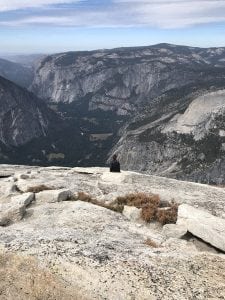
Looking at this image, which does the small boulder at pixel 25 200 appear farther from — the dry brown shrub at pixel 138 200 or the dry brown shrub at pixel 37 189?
the dry brown shrub at pixel 138 200

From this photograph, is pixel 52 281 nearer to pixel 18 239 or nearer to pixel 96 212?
pixel 18 239

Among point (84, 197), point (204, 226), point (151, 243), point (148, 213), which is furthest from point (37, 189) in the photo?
point (204, 226)

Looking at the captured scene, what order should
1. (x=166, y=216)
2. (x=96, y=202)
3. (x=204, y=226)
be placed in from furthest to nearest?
(x=96, y=202) < (x=166, y=216) < (x=204, y=226)

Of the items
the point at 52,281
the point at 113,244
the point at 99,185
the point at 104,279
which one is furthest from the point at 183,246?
the point at 99,185

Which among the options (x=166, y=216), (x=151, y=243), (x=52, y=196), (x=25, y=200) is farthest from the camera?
(x=52, y=196)

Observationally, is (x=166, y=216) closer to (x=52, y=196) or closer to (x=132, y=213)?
(x=132, y=213)

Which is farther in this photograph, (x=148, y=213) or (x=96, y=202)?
(x=96, y=202)
